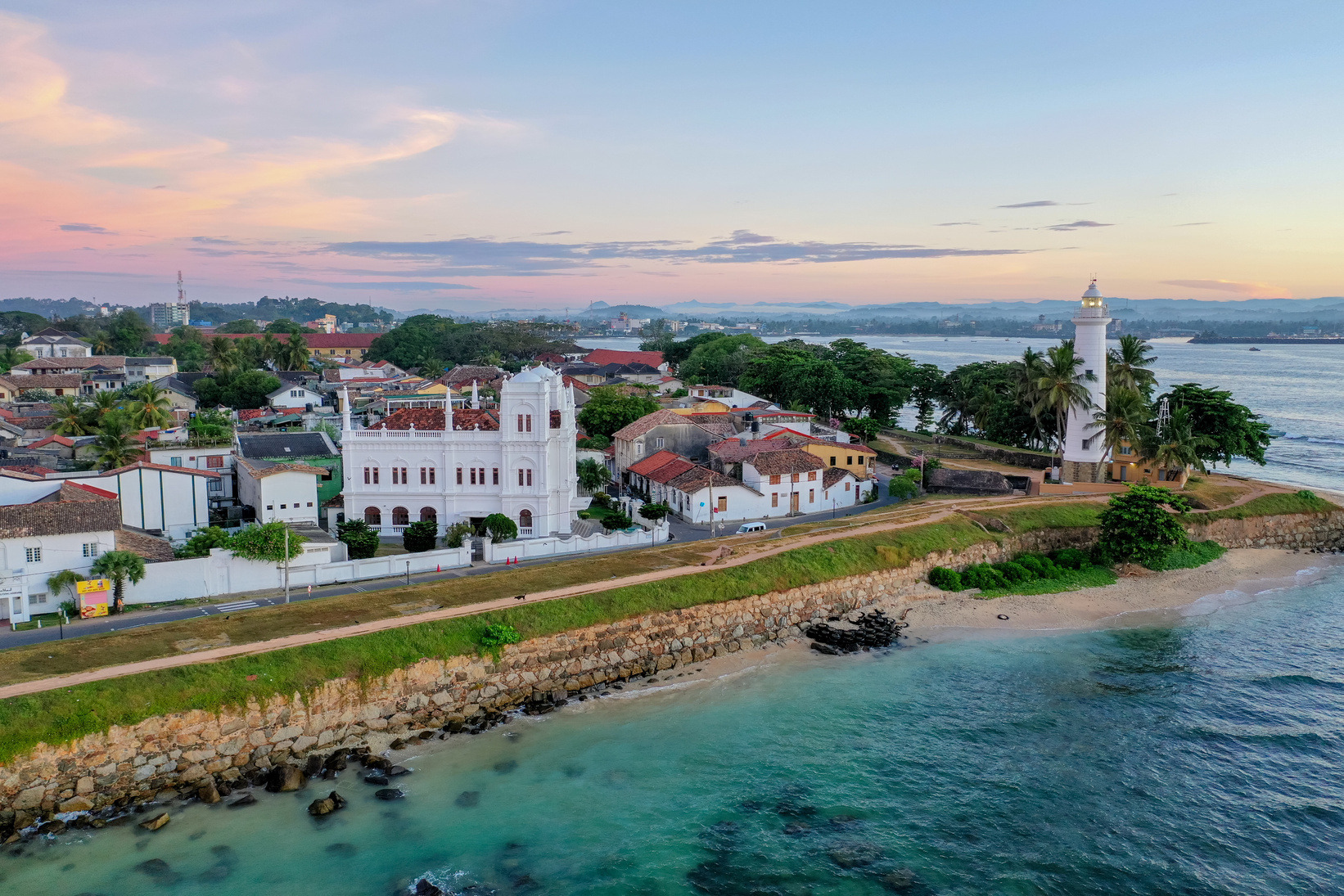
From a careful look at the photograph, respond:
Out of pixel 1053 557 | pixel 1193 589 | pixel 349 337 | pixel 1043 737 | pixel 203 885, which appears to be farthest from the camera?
pixel 349 337

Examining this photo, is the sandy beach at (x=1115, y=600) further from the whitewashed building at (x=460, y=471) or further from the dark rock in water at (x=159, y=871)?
the dark rock in water at (x=159, y=871)

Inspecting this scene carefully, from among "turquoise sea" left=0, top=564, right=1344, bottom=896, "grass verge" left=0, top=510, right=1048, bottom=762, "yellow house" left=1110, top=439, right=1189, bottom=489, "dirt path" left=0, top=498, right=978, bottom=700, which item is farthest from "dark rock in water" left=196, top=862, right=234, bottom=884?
"yellow house" left=1110, top=439, right=1189, bottom=489

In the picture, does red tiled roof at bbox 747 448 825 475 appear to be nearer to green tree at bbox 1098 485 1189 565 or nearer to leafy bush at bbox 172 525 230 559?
green tree at bbox 1098 485 1189 565

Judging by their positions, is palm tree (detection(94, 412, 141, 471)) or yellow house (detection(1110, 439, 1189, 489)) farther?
yellow house (detection(1110, 439, 1189, 489))

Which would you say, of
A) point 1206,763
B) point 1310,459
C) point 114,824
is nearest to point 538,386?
point 114,824

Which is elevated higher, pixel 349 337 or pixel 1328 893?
pixel 349 337

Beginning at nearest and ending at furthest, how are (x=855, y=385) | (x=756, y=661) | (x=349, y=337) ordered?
(x=756, y=661), (x=855, y=385), (x=349, y=337)

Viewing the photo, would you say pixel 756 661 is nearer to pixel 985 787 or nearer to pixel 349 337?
pixel 985 787

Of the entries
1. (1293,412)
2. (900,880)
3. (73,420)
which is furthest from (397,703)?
(1293,412)
